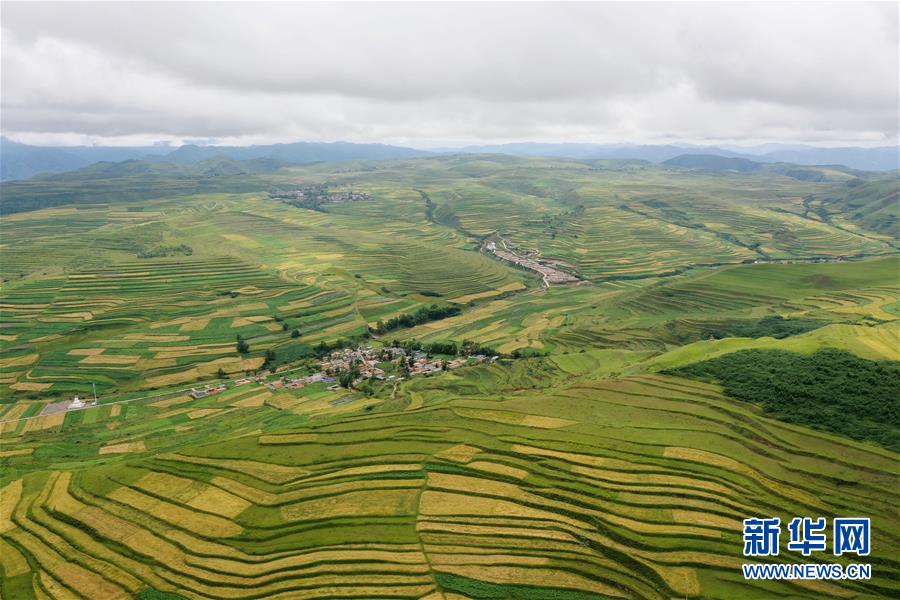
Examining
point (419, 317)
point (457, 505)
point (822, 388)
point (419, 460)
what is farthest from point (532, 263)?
point (457, 505)

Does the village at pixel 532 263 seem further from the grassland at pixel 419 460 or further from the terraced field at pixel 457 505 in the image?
the terraced field at pixel 457 505

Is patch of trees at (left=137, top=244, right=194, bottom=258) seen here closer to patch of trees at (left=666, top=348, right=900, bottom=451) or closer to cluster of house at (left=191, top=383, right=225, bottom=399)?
cluster of house at (left=191, top=383, right=225, bottom=399)

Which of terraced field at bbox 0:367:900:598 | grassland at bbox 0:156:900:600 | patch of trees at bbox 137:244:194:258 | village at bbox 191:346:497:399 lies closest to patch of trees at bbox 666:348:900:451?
grassland at bbox 0:156:900:600

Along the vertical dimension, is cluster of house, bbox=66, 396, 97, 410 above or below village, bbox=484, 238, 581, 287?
below

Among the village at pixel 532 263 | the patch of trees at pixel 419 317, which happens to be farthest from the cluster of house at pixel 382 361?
the village at pixel 532 263

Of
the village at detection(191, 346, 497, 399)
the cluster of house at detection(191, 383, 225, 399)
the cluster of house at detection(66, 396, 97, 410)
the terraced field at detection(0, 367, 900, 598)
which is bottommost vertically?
the cluster of house at detection(66, 396, 97, 410)

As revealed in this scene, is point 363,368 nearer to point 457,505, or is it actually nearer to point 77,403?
point 77,403

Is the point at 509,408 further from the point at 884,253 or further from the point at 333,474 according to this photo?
the point at 884,253

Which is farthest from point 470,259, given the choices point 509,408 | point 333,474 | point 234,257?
point 333,474
